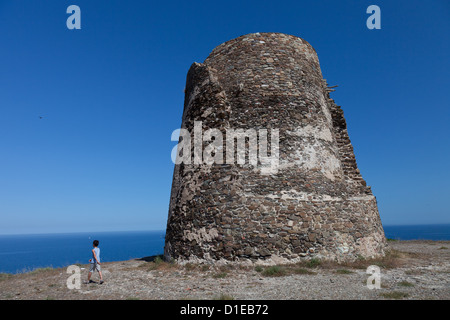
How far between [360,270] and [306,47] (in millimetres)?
9972

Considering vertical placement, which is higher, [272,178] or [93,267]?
[272,178]

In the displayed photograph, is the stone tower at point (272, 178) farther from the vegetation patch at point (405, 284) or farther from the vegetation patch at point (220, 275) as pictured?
the vegetation patch at point (405, 284)

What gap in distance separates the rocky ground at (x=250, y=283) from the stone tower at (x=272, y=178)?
69 centimetres

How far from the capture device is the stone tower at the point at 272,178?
31.4 ft

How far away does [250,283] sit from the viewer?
7531 mm

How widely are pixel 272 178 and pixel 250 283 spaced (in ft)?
13.0

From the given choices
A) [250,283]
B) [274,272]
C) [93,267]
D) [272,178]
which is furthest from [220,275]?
[93,267]

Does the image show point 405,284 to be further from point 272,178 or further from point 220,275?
point 220,275

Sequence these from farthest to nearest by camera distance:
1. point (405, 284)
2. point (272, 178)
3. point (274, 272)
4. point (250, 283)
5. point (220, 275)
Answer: point (272, 178), point (220, 275), point (274, 272), point (250, 283), point (405, 284)

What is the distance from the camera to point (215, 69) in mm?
12508

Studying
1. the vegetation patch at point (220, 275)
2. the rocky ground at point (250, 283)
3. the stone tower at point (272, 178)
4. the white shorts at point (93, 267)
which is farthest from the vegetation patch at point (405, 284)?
the white shorts at point (93, 267)

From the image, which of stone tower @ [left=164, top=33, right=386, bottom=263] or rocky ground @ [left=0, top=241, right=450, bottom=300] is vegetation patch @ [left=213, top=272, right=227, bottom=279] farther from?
stone tower @ [left=164, top=33, right=386, bottom=263]

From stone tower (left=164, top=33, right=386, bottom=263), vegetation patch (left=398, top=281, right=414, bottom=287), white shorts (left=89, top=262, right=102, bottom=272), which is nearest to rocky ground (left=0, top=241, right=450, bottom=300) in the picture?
vegetation patch (left=398, top=281, right=414, bottom=287)
